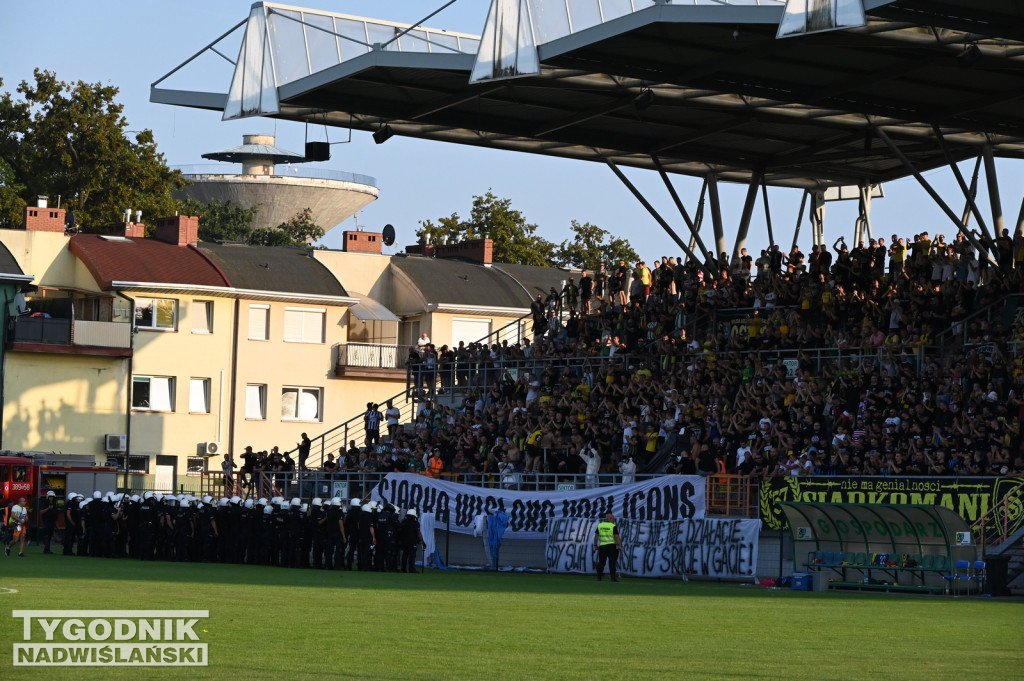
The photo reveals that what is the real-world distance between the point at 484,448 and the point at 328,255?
26.1m

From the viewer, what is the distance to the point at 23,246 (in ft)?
183

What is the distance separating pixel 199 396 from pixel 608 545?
3141 cm

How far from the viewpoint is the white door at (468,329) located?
62431mm

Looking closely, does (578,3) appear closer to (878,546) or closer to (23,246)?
(878,546)

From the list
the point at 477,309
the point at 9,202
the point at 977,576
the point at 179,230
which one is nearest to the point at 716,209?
the point at 977,576

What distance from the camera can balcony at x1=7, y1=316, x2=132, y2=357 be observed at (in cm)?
5356

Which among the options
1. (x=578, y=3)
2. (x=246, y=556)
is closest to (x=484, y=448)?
(x=246, y=556)

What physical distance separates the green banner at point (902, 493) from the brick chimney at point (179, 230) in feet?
117

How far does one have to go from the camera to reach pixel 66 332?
5438 cm

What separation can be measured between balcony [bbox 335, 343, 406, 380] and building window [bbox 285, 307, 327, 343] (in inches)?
39.6

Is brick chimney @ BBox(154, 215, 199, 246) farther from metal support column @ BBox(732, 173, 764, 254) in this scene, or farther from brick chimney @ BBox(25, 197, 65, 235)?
metal support column @ BBox(732, 173, 764, 254)

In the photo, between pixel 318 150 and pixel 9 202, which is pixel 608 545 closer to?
pixel 318 150

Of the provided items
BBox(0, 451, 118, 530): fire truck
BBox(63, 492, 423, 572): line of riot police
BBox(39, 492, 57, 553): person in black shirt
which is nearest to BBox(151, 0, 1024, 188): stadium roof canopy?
BBox(63, 492, 423, 572): line of riot police

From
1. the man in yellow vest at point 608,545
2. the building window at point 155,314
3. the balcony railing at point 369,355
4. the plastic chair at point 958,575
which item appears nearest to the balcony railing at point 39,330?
the building window at point 155,314
